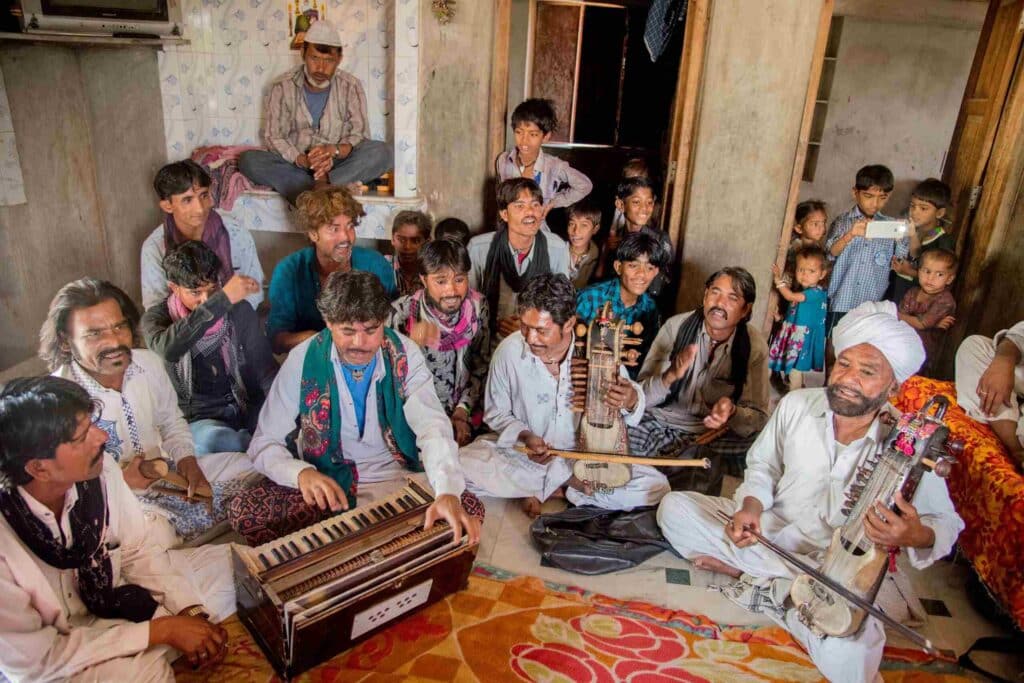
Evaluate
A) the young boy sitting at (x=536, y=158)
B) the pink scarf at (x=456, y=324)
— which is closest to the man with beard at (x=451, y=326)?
the pink scarf at (x=456, y=324)

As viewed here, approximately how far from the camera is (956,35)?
26.7ft

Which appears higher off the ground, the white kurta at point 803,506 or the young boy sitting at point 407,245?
the young boy sitting at point 407,245

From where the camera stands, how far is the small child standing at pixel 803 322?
559 cm

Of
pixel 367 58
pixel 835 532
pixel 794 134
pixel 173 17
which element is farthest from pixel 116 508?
pixel 794 134

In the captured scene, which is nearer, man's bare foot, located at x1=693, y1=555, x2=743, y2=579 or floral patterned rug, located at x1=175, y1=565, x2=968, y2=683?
floral patterned rug, located at x1=175, y1=565, x2=968, y2=683

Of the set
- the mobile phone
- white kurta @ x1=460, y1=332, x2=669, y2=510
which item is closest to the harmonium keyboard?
white kurta @ x1=460, y1=332, x2=669, y2=510

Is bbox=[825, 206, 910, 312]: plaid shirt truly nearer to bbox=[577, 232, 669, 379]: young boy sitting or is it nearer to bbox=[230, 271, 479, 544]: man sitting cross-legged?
bbox=[577, 232, 669, 379]: young boy sitting

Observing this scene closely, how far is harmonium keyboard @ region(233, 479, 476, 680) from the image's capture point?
2775 mm

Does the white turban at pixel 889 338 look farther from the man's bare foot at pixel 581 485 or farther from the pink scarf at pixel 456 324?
the pink scarf at pixel 456 324

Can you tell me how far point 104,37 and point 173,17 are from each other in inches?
20.3

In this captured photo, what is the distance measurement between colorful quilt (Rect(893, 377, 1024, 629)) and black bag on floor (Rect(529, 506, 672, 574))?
156 cm

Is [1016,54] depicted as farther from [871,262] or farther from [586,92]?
[586,92]

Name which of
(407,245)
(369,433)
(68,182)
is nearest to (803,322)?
→ (407,245)

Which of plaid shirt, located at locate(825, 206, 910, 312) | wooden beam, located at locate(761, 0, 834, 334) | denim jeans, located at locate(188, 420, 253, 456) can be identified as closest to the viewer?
denim jeans, located at locate(188, 420, 253, 456)
